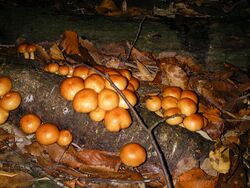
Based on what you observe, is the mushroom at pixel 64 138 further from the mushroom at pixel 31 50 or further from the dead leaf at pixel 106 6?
the dead leaf at pixel 106 6

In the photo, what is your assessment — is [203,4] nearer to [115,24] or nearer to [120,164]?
[115,24]

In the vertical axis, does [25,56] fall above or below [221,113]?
above

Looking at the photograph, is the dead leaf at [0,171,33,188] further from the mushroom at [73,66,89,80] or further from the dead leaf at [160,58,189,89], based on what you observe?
the dead leaf at [160,58,189,89]

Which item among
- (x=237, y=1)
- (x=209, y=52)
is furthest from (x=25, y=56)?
(x=237, y=1)

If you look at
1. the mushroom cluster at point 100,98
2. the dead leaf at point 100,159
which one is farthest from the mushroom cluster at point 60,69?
the dead leaf at point 100,159

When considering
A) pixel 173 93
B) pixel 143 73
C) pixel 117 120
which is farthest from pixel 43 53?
pixel 173 93

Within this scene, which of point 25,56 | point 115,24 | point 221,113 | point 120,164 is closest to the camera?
point 120,164
